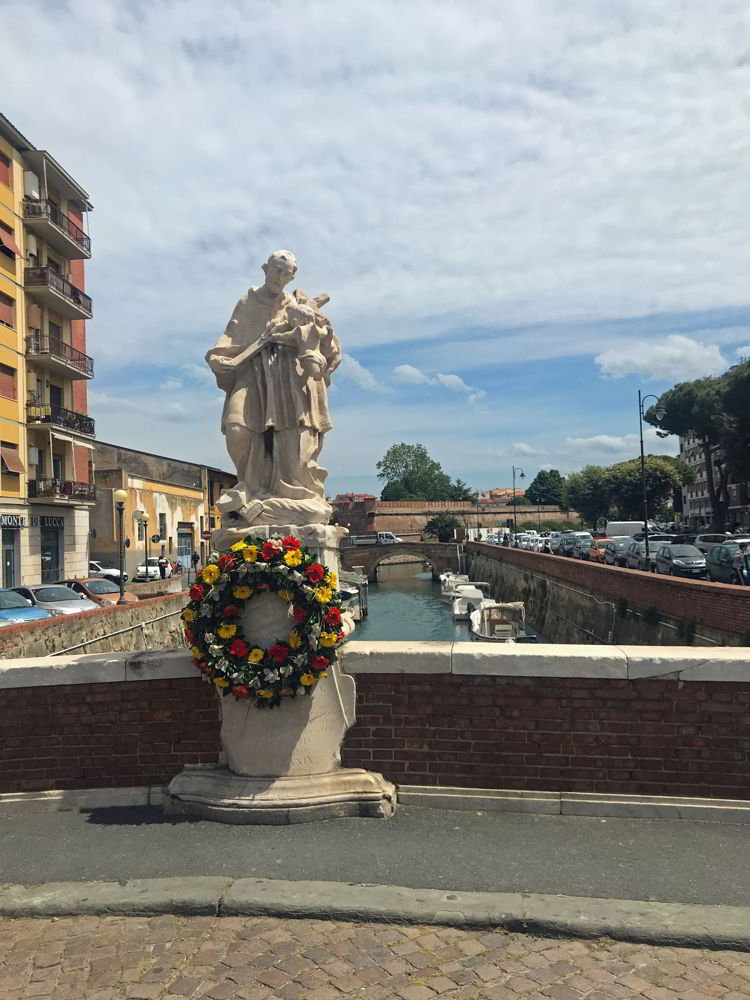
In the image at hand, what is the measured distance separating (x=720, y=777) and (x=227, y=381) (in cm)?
423

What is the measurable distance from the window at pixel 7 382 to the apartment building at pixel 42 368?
0.12 feet

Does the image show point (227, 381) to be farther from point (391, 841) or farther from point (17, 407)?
point (17, 407)

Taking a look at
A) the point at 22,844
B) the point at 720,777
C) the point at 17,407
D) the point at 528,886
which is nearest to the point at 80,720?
the point at 22,844

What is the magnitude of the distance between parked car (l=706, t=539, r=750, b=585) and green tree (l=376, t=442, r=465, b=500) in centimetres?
9147

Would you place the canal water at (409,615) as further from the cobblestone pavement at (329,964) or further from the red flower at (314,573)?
the cobblestone pavement at (329,964)

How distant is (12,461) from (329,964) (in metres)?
26.8

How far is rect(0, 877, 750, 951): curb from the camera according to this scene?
3.19 m

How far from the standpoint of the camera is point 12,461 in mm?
26406

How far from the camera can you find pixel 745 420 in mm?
40500

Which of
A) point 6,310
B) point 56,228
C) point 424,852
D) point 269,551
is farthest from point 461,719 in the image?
point 56,228

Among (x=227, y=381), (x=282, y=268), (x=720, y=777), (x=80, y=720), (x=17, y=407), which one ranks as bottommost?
(x=720, y=777)

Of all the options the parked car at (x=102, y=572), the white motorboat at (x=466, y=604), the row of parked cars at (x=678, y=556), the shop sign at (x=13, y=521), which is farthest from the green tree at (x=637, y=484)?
the shop sign at (x=13, y=521)

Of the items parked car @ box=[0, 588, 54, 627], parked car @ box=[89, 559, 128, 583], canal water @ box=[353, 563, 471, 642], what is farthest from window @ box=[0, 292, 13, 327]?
canal water @ box=[353, 563, 471, 642]

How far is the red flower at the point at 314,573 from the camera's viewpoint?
15.0 feet
